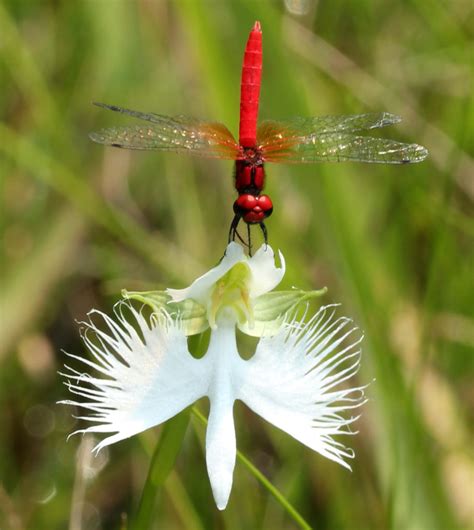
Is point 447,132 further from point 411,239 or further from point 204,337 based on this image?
point 204,337

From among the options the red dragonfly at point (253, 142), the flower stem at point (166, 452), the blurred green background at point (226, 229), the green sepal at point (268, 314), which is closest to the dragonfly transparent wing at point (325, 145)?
the red dragonfly at point (253, 142)

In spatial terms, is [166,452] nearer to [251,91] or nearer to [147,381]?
[147,381]

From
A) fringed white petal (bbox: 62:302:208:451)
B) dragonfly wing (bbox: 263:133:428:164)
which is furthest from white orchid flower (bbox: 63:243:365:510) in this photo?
dragonfly wing (bbox: 263:133:428:164)

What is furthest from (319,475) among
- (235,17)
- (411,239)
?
(235,17)

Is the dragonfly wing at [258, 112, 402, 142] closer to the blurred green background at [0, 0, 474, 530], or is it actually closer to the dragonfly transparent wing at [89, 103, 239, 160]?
the dragonfly transparent wing at [89, 103, 239, 160]

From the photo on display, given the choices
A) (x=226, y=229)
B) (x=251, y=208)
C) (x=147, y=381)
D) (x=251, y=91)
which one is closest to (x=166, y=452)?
(x=147, y=381)

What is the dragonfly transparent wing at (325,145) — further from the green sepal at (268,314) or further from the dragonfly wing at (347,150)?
the green sepal at (268,314)
